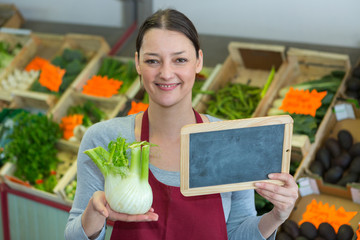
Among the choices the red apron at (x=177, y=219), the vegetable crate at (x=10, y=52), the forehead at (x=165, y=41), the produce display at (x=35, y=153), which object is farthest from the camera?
the vegetable crate at (x=10, y=52)

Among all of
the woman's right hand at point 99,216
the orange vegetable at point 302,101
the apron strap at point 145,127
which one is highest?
the apron strap at point 145,127

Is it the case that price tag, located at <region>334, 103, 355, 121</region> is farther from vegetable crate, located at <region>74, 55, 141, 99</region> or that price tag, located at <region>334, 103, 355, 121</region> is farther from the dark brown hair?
the dark brown hair

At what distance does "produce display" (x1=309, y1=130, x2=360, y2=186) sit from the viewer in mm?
2898

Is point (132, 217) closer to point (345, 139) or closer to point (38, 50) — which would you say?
point (345, 139)

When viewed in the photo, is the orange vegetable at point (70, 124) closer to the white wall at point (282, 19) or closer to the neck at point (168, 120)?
the white wall at point (282, 19)

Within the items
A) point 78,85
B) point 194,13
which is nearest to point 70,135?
point 78,85

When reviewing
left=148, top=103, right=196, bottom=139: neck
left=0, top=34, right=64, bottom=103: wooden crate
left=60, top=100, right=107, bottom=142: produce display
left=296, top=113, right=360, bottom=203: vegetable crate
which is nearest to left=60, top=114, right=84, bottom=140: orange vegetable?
left=60, top=100, right=107, bottom=142: produce display

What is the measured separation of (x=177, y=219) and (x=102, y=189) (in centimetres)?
33

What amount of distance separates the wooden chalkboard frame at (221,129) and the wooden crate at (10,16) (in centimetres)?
488

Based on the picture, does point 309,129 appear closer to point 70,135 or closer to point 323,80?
point 323,80

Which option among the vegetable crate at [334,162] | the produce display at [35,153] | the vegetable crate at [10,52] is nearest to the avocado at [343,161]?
the vegetable crate at [334,162]

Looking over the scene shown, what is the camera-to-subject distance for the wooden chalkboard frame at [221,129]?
1.50 m

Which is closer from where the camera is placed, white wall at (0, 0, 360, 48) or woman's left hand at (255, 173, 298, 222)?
woman's left hand at (255, 173, 298, 222)

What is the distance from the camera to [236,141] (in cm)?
154
